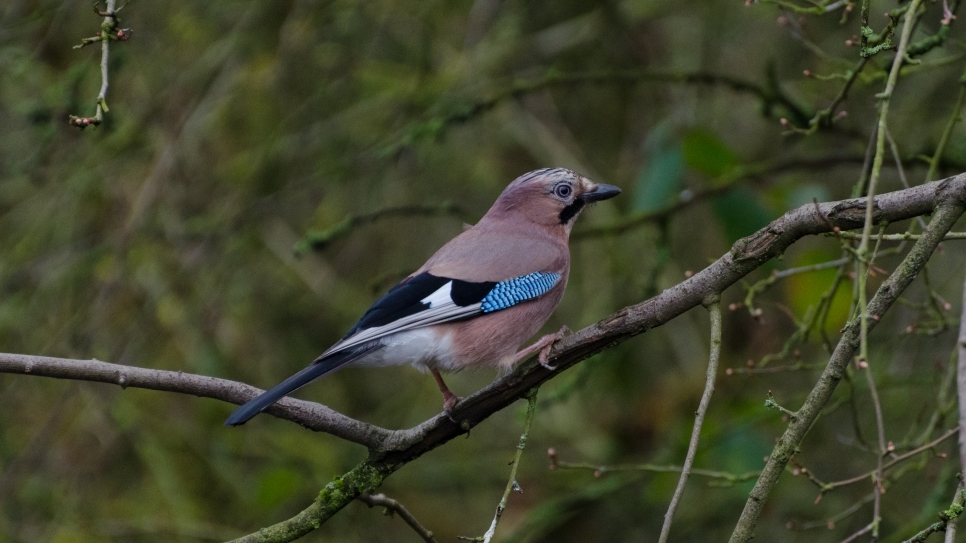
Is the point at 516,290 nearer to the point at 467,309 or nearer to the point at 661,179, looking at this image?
the point at 467,309

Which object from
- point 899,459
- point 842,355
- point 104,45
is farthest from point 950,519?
point 104,45

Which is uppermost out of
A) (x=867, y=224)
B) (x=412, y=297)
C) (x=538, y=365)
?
(x=412, y=297)

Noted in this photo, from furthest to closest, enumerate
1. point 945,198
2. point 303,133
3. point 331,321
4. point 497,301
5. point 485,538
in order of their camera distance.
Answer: point 331,321 → point 303,133 → point 497,301 → point 485,538 → point 945,198

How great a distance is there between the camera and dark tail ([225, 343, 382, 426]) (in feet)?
10.9

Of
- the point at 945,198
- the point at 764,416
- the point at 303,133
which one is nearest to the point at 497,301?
the point at 764,416

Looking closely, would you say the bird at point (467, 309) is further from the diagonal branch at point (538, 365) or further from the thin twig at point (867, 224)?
Result: the thin twig at point (867, 224)

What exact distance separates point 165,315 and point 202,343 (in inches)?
13.3

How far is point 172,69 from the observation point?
777 cm

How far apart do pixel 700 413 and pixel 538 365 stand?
79 centimetres

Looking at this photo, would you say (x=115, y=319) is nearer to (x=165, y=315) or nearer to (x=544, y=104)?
(x=165, y=315)

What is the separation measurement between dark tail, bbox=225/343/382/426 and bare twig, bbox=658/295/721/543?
55.3 inches

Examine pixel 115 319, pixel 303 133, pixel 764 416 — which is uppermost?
pixel 303 133

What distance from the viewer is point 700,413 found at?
2707 millimetres

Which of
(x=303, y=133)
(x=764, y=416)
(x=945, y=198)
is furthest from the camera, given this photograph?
(x=303, y=133)
